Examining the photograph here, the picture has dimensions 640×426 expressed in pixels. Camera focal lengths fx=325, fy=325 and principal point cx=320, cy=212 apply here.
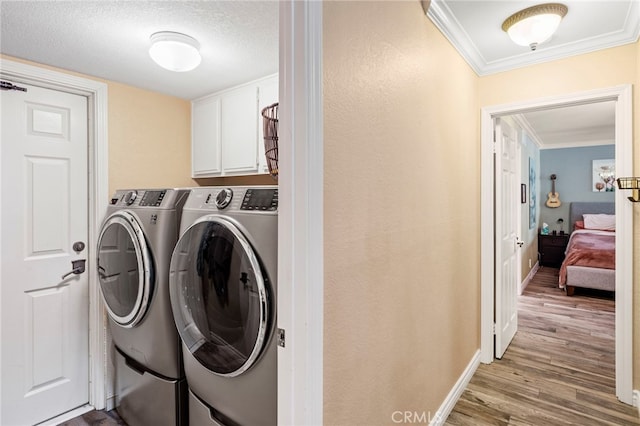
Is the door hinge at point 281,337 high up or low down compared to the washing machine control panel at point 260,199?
down

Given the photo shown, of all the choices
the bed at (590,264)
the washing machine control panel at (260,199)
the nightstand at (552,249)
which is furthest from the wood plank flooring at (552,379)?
the nightstand at (552,249)

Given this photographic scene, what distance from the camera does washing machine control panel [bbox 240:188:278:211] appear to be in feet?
4.03

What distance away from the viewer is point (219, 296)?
137cm

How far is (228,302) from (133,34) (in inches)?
57.5

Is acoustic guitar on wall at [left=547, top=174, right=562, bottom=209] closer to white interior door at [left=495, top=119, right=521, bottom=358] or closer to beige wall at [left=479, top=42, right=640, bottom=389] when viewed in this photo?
white interior door at [left=495, top=119, right=521, bottom=358]

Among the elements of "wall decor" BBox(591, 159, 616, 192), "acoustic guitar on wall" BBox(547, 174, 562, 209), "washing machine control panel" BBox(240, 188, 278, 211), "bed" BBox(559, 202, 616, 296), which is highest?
"wall decor" BBox(591, 159, 616, 192)

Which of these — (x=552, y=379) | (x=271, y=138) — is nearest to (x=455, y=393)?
(x=552, y=379)

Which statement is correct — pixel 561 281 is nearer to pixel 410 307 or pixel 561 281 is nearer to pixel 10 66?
pixel 410 307

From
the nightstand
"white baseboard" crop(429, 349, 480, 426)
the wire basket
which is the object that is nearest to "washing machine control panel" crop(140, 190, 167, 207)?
the wire basket

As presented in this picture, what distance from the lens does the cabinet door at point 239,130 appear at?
240cm

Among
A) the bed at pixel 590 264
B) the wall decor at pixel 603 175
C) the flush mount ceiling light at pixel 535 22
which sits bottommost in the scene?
the bed at pixel 590 264

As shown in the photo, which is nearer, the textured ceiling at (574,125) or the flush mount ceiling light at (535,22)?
the flush mount ceiling light at (535,22)

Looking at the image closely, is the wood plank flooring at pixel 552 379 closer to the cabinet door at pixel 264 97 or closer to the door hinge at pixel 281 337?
the door hinge at pixel 281 337

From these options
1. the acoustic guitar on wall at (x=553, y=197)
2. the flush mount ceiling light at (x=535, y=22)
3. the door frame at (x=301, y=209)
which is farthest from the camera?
the acoustic guitar on wall at (x=553, y=197)
